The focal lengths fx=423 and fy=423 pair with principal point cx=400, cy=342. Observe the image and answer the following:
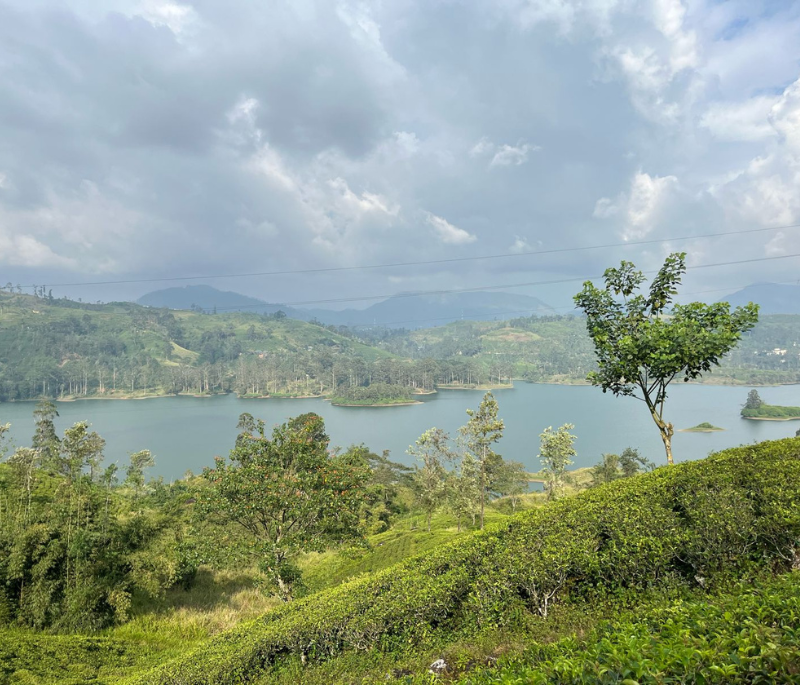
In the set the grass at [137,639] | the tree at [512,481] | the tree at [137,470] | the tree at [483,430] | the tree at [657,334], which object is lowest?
the tree at [512,481]

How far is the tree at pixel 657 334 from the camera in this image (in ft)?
29.1

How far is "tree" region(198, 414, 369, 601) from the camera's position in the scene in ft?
41.9

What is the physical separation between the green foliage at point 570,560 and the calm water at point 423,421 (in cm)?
6785

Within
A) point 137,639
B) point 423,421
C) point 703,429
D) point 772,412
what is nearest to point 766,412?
point 772,412

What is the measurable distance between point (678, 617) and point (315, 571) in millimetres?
23366

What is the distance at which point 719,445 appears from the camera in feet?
253

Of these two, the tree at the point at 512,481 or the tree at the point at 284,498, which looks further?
the tree at the point at 512,481

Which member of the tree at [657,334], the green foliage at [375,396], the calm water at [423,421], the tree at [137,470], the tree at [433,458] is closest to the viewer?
the tree at [657,334]

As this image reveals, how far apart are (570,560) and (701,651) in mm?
3300

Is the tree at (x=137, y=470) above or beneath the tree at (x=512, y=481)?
above

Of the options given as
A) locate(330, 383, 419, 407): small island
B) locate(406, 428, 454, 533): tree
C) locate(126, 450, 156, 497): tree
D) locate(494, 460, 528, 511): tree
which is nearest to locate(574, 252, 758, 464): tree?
locate(406, 428, 454, 533): tree

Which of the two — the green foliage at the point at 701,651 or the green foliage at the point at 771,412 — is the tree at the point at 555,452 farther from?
the green foliage at the point at 771,412

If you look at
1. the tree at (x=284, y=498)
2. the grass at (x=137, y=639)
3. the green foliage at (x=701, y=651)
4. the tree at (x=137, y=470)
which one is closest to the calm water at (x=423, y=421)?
the tree at (x=137, y=470)

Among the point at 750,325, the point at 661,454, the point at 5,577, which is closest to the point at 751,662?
the point at 750,325
